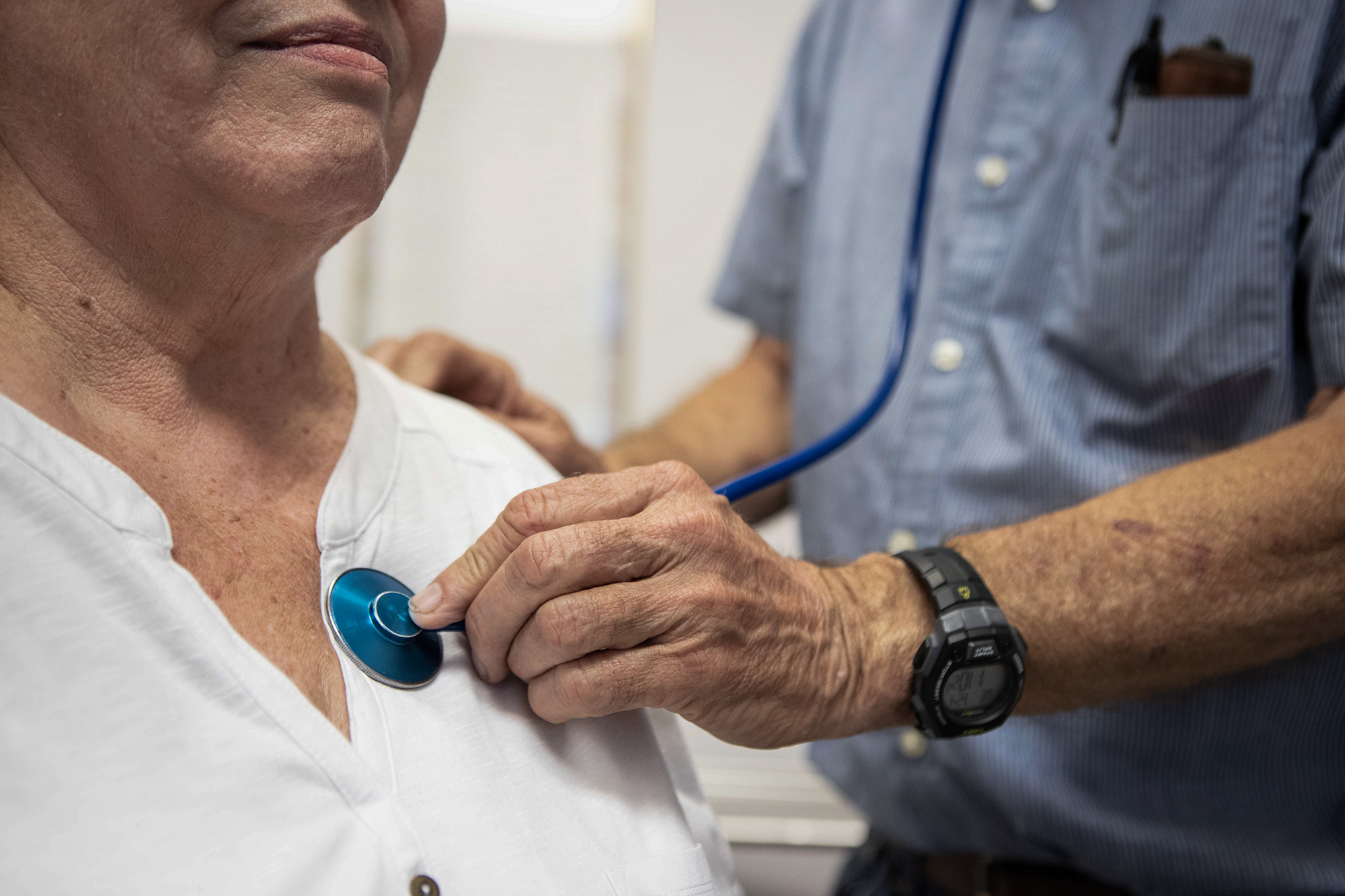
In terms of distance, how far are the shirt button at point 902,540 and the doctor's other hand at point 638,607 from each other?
0.46 meters

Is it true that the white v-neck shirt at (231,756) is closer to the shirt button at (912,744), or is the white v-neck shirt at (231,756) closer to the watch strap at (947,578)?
the watch strap at (947,578)

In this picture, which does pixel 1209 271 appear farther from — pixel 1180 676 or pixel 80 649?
pixel 80 649

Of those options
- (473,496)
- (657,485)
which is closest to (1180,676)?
(657,485)

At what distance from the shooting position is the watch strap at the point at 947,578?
2.81ft

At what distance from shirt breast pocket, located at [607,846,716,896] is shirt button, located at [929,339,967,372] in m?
0.71

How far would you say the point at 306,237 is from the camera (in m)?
0.70

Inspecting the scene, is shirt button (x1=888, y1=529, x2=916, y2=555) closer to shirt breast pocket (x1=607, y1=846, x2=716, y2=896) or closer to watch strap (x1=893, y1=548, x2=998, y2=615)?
watch strap (x1=893, y1=548, x2=998, y2=615)

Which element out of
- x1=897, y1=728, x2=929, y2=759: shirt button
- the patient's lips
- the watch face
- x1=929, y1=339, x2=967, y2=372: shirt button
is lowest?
x1=897, y1=728, x2=929, y2=759: shirt button

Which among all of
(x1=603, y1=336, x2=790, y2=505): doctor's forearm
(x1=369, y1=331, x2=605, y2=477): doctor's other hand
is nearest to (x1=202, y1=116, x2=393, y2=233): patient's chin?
(x1=369, y1=331, x2=605, y2=477): doctor's other hand

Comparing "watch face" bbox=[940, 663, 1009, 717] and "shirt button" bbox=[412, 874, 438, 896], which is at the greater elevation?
"shirt button" bbox=[412, 874, 438, 896]

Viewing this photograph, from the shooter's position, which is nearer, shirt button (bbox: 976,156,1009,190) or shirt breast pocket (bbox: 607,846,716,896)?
shirt breast pocket (bbox: 607,846,716,896)

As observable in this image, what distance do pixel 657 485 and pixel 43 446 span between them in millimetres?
376

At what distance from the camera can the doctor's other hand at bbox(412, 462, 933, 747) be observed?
68 centimetres

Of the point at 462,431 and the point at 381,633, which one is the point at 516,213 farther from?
the point at 381,633
